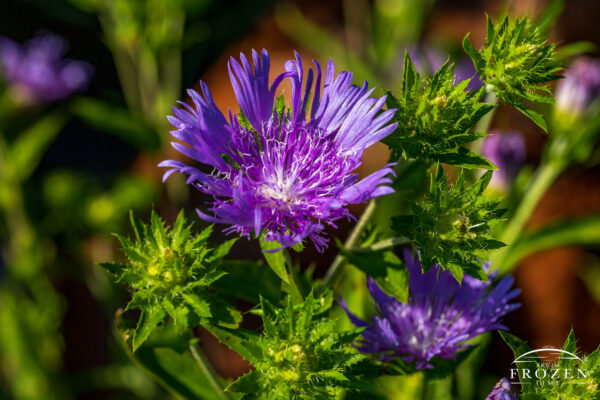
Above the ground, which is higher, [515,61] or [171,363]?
[515,61]

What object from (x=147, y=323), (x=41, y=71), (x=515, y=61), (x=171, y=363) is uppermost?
(x=41, y=71)

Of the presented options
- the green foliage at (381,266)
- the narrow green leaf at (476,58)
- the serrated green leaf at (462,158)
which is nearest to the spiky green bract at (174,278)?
the green foliage at (381,266)

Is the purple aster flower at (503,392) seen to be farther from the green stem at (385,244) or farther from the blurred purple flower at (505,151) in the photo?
the blurred purple flower at (505,151)

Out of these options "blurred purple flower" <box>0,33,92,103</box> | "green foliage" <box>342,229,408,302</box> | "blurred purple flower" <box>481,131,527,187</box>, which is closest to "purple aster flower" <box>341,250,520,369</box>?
"green foliage" <box>342,229,408,302</box>

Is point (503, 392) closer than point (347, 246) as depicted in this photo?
Yes
